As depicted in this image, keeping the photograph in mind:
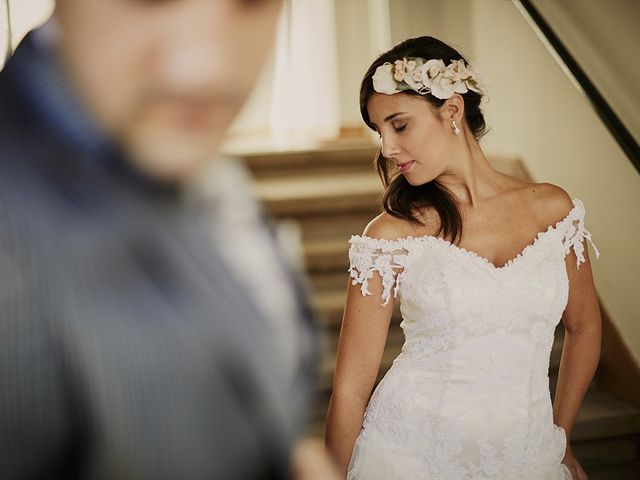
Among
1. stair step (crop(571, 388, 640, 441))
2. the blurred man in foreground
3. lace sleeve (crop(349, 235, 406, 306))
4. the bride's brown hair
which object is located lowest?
stair step (crop(571, 388, 640, 441))

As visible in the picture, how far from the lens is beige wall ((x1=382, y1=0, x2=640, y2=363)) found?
2363mm

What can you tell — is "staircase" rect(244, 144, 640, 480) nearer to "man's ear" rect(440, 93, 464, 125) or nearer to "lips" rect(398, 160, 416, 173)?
"lips" rect(398, 160, 416, 173)

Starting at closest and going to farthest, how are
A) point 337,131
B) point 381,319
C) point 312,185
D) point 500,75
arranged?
point 381,319
point 500,75
point 312,185
point 337,131

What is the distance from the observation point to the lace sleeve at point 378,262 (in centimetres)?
146

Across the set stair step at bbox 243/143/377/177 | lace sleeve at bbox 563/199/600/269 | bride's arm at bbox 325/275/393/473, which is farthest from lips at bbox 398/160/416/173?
stair step at bbox 243/143/377/177

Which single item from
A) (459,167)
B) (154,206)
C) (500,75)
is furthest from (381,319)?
(500,75)

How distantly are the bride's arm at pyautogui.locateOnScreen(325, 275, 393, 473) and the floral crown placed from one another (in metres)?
0.42

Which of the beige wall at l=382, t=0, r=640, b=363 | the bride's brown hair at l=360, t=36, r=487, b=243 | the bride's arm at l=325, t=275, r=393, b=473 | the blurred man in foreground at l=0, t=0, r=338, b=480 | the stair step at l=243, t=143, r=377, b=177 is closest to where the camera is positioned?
the blurred man in foreground at l=0, t=0, r=338, b=480

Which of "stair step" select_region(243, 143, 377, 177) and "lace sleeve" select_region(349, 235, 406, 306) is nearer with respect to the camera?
"lace sleeve" select_region(349, 235, 406, 306)

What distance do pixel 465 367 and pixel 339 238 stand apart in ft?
5.72

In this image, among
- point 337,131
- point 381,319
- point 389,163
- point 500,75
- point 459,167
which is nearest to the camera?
point 381,319

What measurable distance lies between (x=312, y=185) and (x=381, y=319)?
6.83 feet

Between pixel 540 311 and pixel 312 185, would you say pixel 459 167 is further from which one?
pixel 312 185

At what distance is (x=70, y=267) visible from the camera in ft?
1.13
